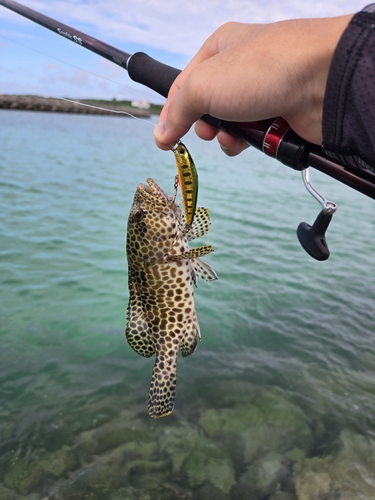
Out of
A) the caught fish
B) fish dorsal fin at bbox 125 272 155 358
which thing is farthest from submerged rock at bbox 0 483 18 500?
fish dorsal fin at bbox 125 272 155 358

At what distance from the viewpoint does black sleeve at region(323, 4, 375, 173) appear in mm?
1478

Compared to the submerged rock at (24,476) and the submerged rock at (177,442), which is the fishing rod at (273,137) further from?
the submerged rock at (24,476)

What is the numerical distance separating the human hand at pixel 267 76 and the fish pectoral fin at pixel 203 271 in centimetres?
89

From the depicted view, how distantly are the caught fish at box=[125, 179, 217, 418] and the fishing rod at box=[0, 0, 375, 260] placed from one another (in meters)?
0.61

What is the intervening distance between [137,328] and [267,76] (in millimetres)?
1544

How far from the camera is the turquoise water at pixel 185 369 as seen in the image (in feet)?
15.6

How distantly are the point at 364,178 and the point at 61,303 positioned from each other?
6364 mm

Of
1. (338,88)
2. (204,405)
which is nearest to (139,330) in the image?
(338,88)

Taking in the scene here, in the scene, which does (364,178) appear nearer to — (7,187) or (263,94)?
(263,94)

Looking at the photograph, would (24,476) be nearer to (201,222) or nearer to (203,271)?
(203,271)

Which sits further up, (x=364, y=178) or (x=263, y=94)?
(x=263, y=94)

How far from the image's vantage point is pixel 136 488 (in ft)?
15.0

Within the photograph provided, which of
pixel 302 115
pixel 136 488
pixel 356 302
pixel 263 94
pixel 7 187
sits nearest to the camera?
pixel 263 94

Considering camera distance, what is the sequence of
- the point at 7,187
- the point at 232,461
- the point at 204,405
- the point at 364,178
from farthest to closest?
1. the point at 7,187
2. the point at 204,405
3. the point at 232,461
4. the point at 364,178
